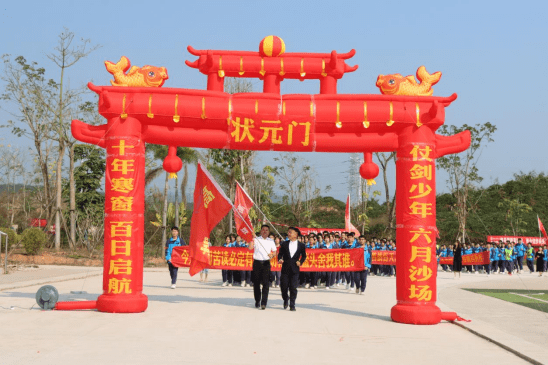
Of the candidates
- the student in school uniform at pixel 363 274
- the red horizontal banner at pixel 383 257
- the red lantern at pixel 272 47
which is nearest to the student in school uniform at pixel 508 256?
the red horizontal banner at pixel 383 257

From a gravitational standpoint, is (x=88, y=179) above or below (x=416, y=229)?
above

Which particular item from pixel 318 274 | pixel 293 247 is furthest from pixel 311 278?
pixel 293 247

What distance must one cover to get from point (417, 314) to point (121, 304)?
4.52m

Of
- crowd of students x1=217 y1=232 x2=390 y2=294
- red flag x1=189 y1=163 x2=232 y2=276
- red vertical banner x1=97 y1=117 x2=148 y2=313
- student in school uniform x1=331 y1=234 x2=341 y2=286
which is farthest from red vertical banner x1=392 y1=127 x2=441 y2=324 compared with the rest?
student in school uniform x1=331 y1=234 x2=341 y2=286

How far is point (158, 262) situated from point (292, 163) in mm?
11389

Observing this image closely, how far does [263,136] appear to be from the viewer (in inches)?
394

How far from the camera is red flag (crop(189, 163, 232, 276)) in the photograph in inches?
434

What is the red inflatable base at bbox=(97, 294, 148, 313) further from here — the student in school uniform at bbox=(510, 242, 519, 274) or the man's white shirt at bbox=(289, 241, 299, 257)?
the student in school uniform at bbox=(510, 242, 519, 274)

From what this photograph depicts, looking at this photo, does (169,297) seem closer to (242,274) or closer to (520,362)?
(242,274)

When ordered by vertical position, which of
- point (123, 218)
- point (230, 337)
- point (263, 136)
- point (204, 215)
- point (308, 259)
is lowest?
point (230, 337)

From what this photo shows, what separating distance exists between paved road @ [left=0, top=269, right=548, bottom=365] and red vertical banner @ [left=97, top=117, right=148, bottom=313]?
1.38 ft

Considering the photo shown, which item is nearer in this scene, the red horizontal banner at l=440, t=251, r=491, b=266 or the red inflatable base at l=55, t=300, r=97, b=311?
the red inflatable base at l=55, t=300, r=97, b=311

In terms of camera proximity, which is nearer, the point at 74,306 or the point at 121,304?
the point at 121,304

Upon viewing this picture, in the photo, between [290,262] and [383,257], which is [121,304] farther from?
[383,257]
